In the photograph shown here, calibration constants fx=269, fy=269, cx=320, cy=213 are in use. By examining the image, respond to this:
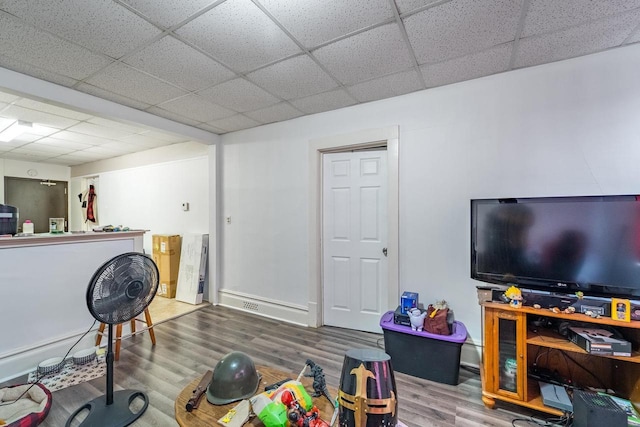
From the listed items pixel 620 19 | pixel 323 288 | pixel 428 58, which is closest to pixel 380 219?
pixel 323 288

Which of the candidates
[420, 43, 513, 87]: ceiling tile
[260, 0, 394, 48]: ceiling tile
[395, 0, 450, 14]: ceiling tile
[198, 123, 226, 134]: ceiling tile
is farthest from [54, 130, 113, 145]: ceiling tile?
[420, 43, 513, 87]: ceiling tile

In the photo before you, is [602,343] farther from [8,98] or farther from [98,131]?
[98,131]

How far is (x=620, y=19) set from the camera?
1.60 meters

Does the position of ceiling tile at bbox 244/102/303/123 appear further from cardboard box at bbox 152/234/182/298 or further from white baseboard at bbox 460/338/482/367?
white baseboard at bbox 460/338/482/367

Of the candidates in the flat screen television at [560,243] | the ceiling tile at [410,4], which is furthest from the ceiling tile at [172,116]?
the flat screen television at [560,243]

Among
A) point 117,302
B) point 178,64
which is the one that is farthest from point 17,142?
point 117,302

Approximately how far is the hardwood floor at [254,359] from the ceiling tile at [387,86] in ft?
8.02

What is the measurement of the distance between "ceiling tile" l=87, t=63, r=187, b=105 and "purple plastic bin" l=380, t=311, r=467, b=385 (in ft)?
9.48

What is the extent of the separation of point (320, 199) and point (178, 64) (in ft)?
5.95

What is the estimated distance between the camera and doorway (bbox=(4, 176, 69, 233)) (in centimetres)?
540

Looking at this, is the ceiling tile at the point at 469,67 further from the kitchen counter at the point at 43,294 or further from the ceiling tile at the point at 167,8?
the kitchen counter at the point at 43,294

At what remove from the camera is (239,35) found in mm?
1770

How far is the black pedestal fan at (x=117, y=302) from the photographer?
1.59 meters

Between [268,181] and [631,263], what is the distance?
323 centimetres
